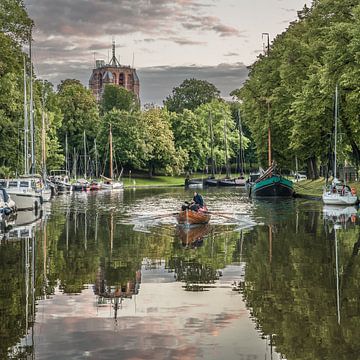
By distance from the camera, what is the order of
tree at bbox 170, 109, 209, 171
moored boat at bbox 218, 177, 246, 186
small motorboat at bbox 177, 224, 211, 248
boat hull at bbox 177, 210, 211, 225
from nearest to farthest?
small motorboat at bbox 177, 224, 211, 248, boat hull at bbox 177, 210, 211, 225, moored boat at bbox 218, 177, 246, 186, tree at bbox 170, 109, 209, 171

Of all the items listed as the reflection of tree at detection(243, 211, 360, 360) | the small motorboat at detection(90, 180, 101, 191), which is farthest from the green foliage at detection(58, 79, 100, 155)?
the reflection of tree at detection(243, 211, 360, 360)

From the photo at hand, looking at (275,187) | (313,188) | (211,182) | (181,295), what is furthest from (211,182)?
(181,295)

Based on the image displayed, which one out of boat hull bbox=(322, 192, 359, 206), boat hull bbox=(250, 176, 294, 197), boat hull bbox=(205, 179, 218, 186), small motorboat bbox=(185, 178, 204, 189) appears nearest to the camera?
boat hull bbox=(322, 192, 359, 206)

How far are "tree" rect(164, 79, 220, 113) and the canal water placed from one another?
5260 inches

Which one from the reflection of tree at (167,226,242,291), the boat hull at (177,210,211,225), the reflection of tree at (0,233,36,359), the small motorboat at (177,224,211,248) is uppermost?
the boat hull at (177,210,211,225)

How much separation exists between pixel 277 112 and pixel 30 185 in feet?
84.9

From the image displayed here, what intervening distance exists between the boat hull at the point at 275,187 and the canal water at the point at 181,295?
35665mm

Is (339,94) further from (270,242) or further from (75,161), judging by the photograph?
(75,161)

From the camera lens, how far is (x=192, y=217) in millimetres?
35750

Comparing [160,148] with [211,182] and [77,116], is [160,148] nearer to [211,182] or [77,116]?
[77,116]

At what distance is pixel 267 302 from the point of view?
15039 mm

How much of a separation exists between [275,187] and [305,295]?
52.4 m

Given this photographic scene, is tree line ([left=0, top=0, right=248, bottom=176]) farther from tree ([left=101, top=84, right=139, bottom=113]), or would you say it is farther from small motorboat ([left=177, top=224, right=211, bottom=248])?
small motorboat ([left=177, top=224, right=211, bottom=248])

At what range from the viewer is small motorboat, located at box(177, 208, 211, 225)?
117 feet
